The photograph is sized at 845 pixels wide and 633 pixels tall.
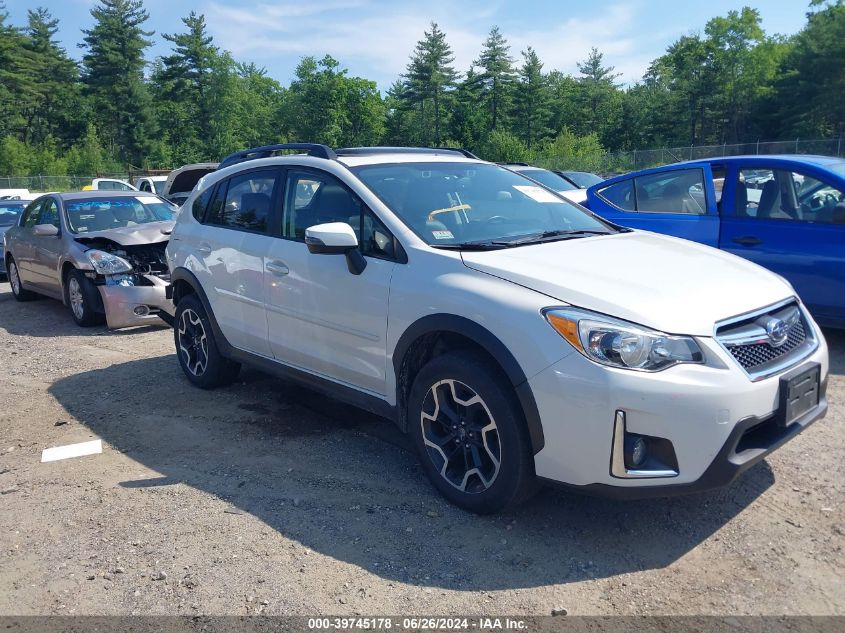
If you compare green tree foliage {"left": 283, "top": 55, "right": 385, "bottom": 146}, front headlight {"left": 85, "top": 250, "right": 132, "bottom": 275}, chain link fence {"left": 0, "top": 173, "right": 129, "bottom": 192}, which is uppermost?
green tree foliage {"left": 283, "top": 55, "right": 385, "bottom": 146}

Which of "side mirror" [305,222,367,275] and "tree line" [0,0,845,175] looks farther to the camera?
"tree line" [0,0,845,175]

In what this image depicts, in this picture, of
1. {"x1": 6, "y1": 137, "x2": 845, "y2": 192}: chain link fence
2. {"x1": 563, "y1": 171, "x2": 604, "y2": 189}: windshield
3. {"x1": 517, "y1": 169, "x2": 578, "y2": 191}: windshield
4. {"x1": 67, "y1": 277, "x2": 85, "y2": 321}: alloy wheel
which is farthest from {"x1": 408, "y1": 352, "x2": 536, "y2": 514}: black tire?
{"x1": 6, "y1": 137, "x2": 845, "y2": 192}: chain link fence

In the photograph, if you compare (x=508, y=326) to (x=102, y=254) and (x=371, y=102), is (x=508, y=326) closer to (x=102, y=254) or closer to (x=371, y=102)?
(x=102, y=254)

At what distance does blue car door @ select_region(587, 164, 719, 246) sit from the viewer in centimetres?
673

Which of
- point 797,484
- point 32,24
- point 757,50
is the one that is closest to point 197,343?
point 797,484

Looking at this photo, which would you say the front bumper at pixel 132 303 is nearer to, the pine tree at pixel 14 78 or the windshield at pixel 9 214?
the windshield at pixel 9 214

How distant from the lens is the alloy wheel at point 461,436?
3.43 metres

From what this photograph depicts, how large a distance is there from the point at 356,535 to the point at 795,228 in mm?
4669

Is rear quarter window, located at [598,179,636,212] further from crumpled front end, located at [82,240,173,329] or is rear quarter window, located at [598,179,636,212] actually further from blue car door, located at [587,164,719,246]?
crumpled front end, located at [82,240,173,329]

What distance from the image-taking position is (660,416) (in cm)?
294

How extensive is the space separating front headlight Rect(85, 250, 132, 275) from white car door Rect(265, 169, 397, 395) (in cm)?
436

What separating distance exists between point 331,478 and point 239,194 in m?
2.34

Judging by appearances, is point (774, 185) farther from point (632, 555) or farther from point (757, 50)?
point (757, 50)

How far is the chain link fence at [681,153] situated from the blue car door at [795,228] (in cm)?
2890
